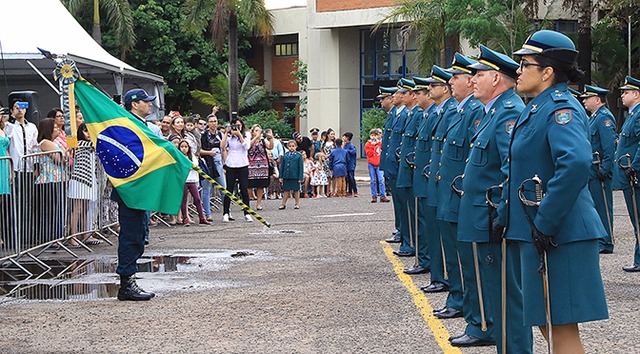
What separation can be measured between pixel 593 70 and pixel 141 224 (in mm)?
28058

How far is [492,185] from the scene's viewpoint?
6.69m

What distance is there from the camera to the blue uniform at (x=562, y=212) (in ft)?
17.1

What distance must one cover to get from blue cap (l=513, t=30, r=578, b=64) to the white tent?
12869 mm

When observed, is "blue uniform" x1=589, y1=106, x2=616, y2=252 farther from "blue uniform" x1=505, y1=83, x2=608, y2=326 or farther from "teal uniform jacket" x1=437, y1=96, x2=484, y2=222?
"blue uniform" x1=505, y1=83, x2=608, y2=326

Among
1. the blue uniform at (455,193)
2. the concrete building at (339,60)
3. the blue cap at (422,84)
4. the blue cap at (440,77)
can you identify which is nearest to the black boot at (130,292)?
the blue uniform at (455,193)

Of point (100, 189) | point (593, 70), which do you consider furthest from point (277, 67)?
point (100, 189)

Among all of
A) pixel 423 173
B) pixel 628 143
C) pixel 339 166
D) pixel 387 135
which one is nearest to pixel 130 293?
pixel 423 173

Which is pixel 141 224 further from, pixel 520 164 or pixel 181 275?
pixel 520 164

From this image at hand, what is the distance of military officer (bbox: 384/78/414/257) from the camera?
1222 centimetres

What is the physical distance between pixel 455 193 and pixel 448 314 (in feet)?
3.81

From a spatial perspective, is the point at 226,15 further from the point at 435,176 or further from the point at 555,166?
the point at 555,166

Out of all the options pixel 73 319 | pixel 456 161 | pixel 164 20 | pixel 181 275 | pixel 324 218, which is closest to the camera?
pixel 456 161

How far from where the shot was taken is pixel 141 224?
10.0 m

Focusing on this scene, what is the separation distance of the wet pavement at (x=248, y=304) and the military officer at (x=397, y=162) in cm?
38
